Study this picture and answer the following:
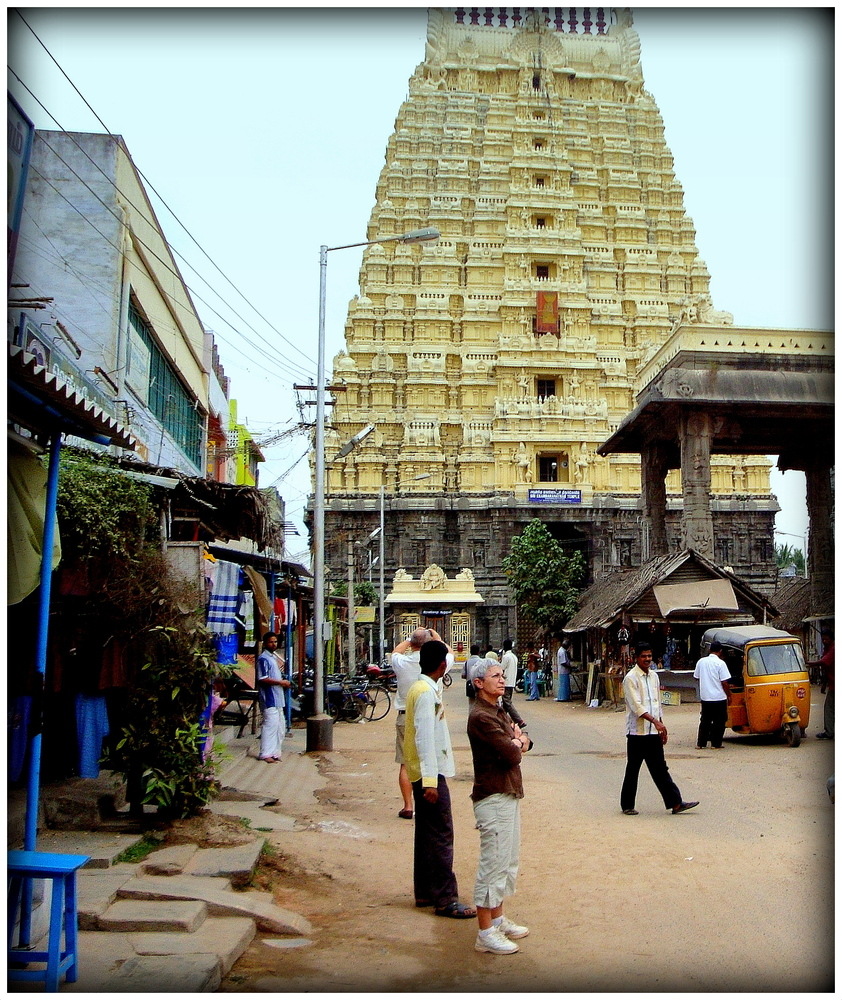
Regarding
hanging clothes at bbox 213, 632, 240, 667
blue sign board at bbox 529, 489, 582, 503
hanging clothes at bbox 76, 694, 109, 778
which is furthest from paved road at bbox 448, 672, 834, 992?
blue sign board at bbox 529, 489, 582, 503

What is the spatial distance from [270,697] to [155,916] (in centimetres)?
651

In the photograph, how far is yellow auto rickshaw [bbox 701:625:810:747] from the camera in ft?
42.1

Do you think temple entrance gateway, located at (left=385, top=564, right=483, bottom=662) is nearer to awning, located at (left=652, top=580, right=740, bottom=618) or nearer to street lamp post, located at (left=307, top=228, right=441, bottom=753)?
awning, located at (left=652, top=580, right=740, bottom=618)

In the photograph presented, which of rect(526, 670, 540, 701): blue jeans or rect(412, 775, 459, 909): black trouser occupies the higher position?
rect(412, 775, 459, 909): black trouser

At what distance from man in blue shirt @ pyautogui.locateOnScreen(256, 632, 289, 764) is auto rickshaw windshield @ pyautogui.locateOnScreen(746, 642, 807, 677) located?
20.8ft

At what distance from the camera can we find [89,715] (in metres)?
7.66

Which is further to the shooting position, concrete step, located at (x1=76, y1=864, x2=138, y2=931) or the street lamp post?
the street lamp post

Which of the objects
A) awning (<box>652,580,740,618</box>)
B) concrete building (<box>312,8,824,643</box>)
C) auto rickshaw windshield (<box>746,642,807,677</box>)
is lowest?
auto rickshaw windshield (<box>746,642,807,677</box>)

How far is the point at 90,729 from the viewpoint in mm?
7703

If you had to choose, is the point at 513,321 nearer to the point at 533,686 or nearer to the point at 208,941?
the point at 533,686

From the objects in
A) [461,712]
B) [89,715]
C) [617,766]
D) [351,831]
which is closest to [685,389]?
[461,712]

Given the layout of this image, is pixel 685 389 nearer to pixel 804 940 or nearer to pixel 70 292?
pixel 70 292

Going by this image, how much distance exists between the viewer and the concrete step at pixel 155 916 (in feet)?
16.9

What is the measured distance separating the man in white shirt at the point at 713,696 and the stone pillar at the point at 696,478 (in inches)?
310
